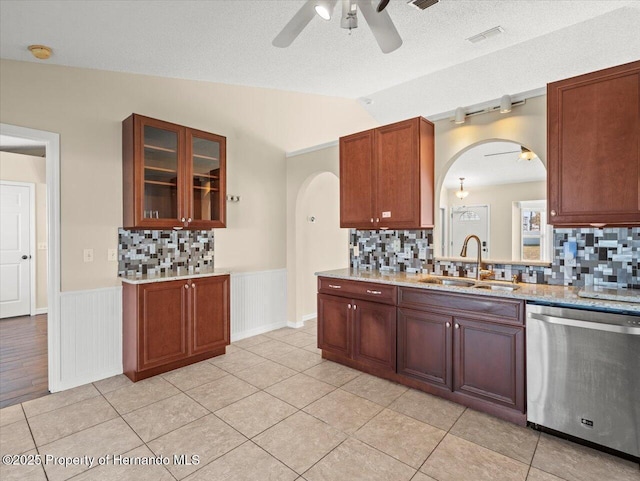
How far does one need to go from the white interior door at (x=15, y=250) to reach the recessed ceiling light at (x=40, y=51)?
3.60 metres

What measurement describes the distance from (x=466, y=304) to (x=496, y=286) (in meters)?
0.29

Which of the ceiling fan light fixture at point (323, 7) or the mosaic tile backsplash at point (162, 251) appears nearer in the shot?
the ceiling fan light fixture at point (323, 7)

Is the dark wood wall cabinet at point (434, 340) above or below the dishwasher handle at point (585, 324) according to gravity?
below

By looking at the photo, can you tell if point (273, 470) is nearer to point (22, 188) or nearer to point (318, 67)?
point (318, 67)

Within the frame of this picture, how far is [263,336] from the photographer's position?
14.4 ft

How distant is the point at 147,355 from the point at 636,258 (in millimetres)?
3879

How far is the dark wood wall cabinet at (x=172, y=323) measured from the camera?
3055mm

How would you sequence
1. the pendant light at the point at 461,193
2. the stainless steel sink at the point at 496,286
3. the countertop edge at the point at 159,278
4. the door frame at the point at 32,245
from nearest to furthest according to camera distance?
the stainless steel sink at the point at 496,286
the countertop edge at the point at 159,278
the pendant light at the point at 461,193
the door frame at the point at 32,245

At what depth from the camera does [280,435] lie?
89.0 inches

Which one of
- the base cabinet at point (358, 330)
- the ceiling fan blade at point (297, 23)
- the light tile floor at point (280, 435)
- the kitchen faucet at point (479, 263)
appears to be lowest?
the light tile floor at point (280, 435)

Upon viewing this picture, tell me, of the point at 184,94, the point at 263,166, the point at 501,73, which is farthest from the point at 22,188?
the point at 501,73

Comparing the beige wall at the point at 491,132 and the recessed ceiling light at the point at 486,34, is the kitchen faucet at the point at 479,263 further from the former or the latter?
the recessed ceiling light at the point at 486,34

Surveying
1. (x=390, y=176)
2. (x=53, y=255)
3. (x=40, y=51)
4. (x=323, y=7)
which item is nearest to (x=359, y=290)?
(x=390, y=176)

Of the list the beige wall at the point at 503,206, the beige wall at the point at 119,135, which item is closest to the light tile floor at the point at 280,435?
the beige wall at the point at 119,135
